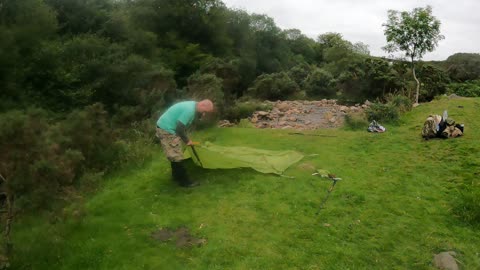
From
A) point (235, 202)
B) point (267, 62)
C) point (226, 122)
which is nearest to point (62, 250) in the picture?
point (235, 202)

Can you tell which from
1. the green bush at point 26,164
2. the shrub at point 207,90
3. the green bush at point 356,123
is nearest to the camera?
the green bush at point 26,164

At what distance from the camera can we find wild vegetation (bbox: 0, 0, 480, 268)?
5.55 meters

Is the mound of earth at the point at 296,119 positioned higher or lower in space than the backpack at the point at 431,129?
lower

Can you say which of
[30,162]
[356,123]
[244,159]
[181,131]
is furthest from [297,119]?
[30,162]

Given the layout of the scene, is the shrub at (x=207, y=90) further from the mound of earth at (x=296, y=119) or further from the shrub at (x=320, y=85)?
the shrub at (x=320, y=85)

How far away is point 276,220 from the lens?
6.77 m

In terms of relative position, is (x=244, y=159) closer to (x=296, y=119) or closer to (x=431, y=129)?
(x=431, y=129)

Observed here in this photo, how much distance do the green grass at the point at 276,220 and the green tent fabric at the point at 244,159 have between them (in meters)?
0.21

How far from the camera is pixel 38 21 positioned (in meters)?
16.3

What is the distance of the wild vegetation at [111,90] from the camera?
18.2 feet

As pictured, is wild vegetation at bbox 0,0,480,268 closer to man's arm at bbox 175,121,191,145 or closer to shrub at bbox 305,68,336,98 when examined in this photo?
shrub at bbox 305,68,336,98

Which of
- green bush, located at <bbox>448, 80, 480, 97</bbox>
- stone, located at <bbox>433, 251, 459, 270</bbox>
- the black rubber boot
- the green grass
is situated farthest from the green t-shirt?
green bush, located at <bbox>448, 80, 480, 97</bbox>

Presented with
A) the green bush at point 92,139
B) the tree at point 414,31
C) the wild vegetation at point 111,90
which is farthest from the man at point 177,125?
the tree at point 414,31

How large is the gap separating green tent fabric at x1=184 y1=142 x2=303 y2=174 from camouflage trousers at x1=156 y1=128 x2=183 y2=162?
2.07 ft
